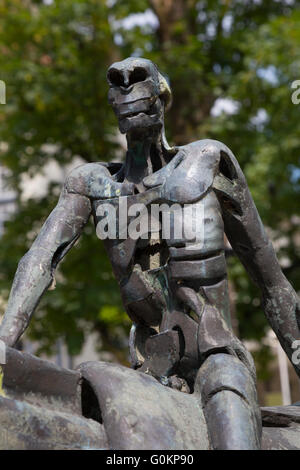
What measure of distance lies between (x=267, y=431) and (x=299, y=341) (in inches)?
25.1

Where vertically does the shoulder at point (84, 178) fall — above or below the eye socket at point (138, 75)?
below

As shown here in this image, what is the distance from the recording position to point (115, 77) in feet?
14.8

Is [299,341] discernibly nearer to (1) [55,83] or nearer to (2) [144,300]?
(2) [144,300]

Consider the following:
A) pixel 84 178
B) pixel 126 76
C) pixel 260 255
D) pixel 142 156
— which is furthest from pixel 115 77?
pixel 260 255

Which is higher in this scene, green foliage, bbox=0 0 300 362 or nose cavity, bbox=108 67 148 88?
green foliage, bbox=0 0 300 362

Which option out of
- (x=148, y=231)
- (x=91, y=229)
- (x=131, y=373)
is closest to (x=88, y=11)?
(x=91, y=229)

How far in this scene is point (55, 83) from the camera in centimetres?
1420

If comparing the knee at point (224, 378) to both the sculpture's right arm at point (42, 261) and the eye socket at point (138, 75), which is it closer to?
the sculpture's right arm at point (42, 261)

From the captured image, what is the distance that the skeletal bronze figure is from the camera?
4246 mm

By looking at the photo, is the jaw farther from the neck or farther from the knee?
the knee

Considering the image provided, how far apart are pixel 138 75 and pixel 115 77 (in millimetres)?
114

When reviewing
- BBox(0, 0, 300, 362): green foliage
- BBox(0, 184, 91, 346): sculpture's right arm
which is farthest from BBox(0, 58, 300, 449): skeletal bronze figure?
BBox(0, 0, 300, 362): green foliage

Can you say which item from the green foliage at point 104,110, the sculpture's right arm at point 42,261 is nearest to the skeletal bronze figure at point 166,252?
the sculpture's right arm at point 42,261

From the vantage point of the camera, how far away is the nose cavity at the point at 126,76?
175 inches
